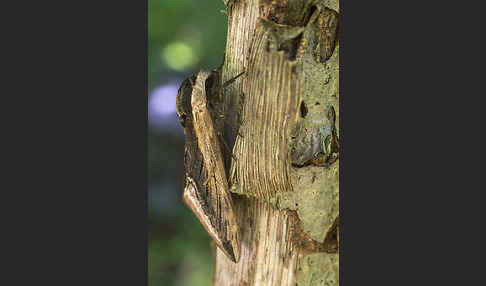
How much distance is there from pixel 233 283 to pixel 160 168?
3.02ft

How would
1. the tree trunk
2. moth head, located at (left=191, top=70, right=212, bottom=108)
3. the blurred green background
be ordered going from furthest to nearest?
the blurred green background → moth head, located at (left=191, top=70, right=212, bottom=108) → the tree trunk

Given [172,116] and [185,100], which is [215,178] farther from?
[172,116]

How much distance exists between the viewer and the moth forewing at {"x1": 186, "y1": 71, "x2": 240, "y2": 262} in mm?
1022

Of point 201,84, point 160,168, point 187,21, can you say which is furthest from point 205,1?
point 201,84

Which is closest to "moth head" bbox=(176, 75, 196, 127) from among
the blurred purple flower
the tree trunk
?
the tree trunk

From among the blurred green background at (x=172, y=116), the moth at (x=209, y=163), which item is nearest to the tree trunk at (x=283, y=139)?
the moth at (x=209, y=163)

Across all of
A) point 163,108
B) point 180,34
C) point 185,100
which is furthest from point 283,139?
point 180,34

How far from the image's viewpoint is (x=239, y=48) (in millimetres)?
1000

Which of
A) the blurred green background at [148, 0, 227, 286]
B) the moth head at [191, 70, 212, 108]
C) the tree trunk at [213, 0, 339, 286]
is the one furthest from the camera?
the blurred green background at [148, 0, 227, 286]

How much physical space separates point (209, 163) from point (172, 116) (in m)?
0.86

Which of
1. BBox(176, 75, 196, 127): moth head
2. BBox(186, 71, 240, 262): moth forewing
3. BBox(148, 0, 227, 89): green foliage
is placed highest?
BBox(148, 0, 227, 89): green foliage

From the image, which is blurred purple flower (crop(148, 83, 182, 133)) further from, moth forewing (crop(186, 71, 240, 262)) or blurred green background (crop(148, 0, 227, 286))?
moth forewing (crop(186, 71, 240, 262))

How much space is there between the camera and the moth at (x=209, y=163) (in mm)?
1025

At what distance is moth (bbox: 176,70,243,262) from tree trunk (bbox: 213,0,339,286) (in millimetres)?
32
